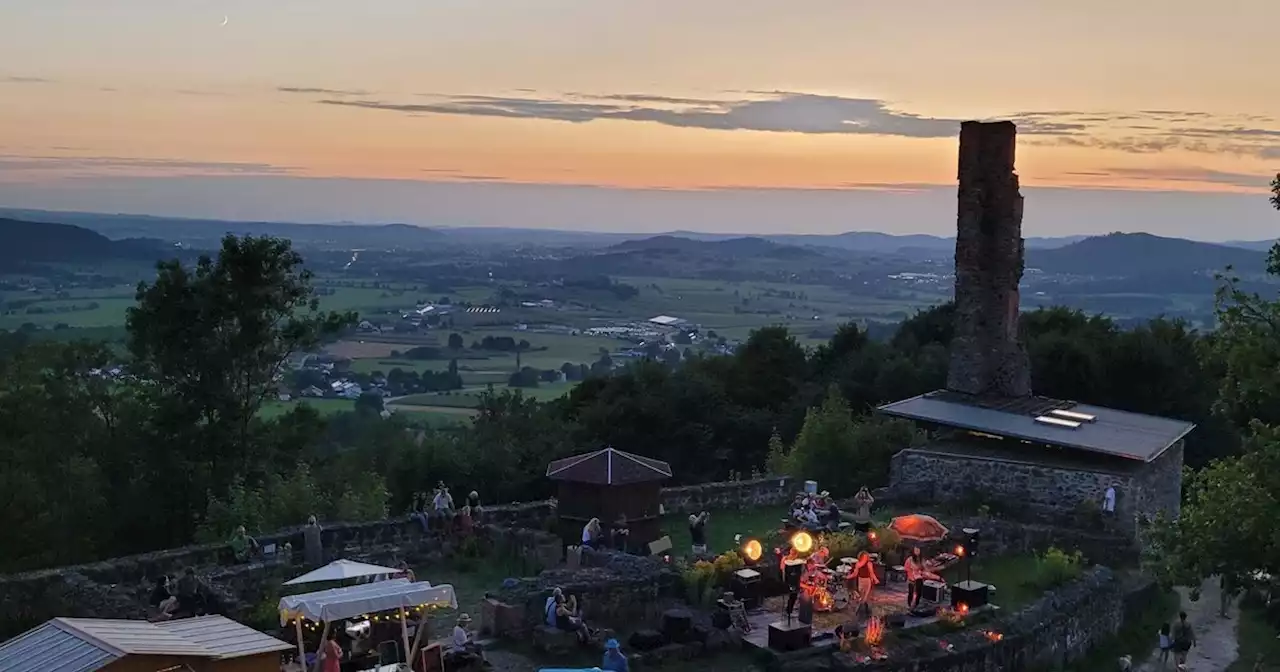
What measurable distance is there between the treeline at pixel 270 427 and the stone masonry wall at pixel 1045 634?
3884 mm

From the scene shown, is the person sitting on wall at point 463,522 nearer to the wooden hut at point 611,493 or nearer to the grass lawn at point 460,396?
the wooden hut at point 611,493

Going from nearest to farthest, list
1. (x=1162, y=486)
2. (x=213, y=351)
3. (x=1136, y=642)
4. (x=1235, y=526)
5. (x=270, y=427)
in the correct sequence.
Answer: (x=1235, y=526), (x=1136, y=642), (x=1162, y=486), (x=213, y=351), (x=270, y=427)

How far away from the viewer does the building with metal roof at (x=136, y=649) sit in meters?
9.68

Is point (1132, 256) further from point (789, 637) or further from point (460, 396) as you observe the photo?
point (789, 637)

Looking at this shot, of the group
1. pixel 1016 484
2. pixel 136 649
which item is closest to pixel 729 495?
pixel 1016 484

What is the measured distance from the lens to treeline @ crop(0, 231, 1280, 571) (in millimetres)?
27938

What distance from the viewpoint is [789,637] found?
14.7 m

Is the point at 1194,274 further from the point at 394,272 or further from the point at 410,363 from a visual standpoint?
the point at 394,272

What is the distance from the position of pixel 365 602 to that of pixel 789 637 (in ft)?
18.5

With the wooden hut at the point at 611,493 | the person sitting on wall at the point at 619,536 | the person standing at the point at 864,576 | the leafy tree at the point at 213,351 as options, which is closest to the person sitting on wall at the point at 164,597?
the wooden hut at the point at 611,493

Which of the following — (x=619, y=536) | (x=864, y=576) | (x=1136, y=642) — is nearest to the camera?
(x=864, y=576)

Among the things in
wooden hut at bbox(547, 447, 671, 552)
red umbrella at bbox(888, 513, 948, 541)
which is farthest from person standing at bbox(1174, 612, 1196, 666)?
wooden hut at bbox(547, 447, 671, 552)

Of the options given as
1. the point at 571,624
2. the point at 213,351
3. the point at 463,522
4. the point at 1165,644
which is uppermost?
the point at 213,351

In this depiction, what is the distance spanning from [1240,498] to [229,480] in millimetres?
23644
